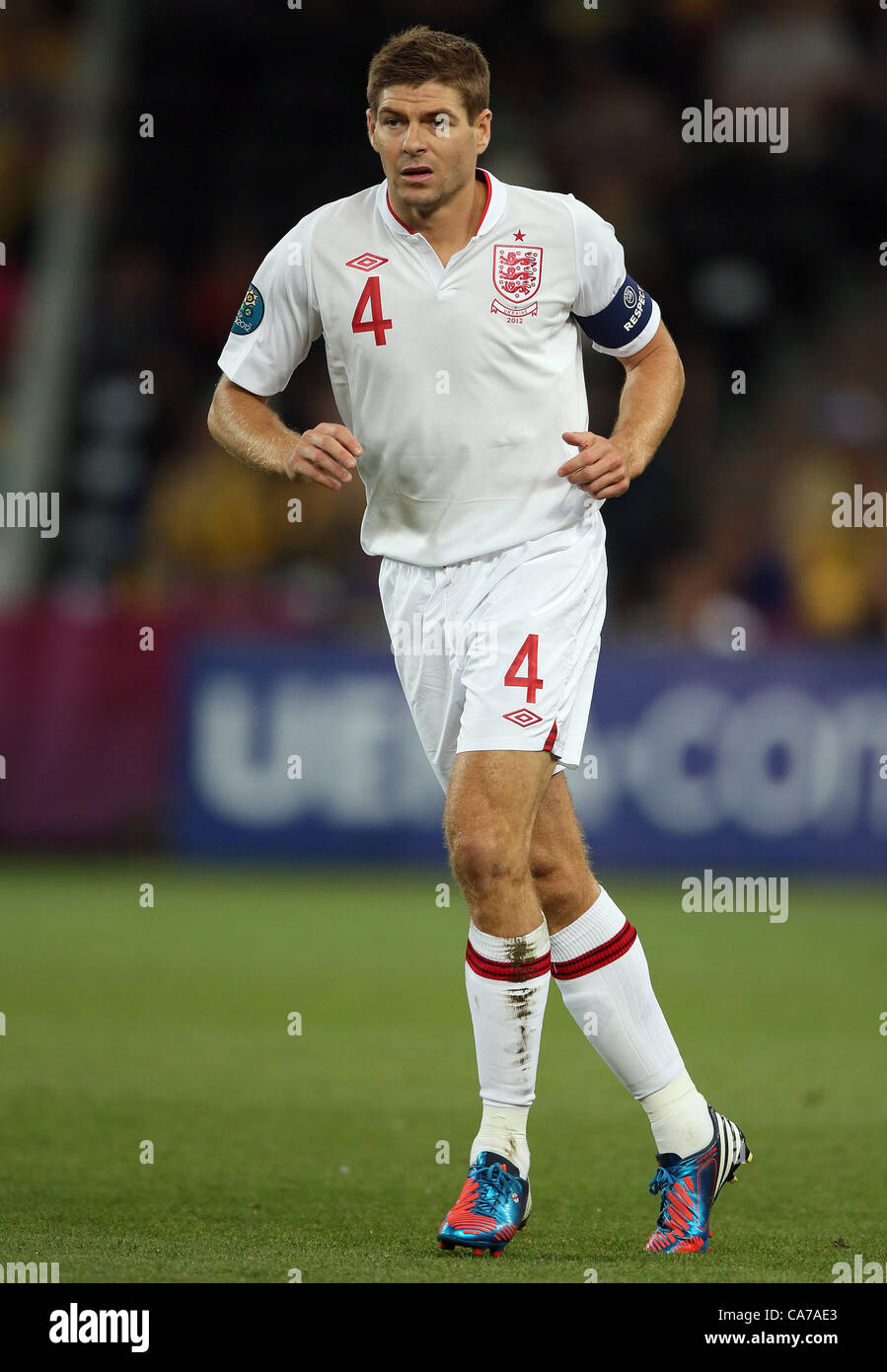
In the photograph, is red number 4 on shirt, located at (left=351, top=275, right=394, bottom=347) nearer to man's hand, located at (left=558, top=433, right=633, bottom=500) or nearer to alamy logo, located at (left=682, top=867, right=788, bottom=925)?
man's hand, located at (left=558, top=433, right=633, bottom=500)

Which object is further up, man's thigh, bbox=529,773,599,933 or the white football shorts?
the white football shorts

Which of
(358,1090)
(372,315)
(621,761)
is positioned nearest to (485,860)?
(372,315)

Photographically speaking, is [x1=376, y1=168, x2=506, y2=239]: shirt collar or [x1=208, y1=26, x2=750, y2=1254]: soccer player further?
[x1=376, y1=168, x2=506, y2=239]: shirt collar

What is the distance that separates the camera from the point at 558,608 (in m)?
4.46

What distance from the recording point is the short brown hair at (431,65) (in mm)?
4441

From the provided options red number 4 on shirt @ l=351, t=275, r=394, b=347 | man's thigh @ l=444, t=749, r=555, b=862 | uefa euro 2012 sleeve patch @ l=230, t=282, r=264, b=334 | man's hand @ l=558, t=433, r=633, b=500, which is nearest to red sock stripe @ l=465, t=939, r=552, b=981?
man's thigh @ l=444, t=749, r=555, b=862

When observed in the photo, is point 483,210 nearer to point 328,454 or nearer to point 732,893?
point 328,454

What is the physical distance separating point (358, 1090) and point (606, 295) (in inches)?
113

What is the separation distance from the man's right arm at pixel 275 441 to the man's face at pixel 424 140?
606mm

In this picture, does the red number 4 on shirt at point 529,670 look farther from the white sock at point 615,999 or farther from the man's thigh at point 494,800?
the white sock at point 615,999

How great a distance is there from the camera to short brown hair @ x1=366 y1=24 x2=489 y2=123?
4441 millimetres

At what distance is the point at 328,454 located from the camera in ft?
13.9
